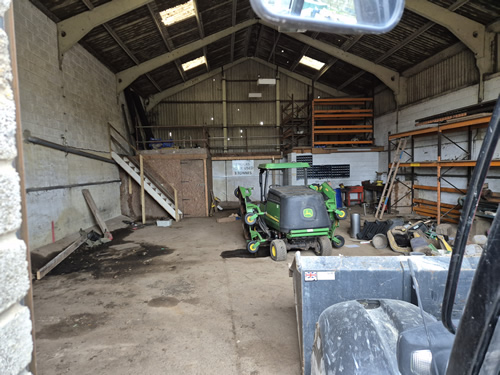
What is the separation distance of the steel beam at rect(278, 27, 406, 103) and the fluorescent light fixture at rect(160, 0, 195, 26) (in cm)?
480

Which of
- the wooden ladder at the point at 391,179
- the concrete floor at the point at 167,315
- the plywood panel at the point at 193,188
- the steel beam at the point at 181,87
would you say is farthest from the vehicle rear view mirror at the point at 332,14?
the steel beam at the point at 181,87

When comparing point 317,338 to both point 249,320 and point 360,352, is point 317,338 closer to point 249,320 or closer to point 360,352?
point 360,352

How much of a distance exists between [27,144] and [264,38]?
1150 centimetres

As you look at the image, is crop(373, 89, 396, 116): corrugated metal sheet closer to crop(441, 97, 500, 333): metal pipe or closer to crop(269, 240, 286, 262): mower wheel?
crop(269, 240, 286, 262): mower wheel

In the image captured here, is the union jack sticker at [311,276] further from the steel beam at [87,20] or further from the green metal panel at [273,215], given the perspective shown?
the steel beam at [87,20]

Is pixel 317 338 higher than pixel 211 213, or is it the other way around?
pixel 317 338

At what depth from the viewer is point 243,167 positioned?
49.9ft

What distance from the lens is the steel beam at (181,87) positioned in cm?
1538

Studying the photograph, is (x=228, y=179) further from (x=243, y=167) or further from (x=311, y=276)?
(x=311, y=276)

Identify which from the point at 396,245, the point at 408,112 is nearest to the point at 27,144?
the point at 396,245

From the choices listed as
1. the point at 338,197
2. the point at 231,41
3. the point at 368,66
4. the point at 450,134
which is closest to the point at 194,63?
the point at 231,41

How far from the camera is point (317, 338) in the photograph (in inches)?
64.5

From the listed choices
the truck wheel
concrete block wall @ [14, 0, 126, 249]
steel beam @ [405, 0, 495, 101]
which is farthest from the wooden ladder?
concrete block wall @ [14, 0, 126, 249]

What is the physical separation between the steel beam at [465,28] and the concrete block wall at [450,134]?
66 centimetres
